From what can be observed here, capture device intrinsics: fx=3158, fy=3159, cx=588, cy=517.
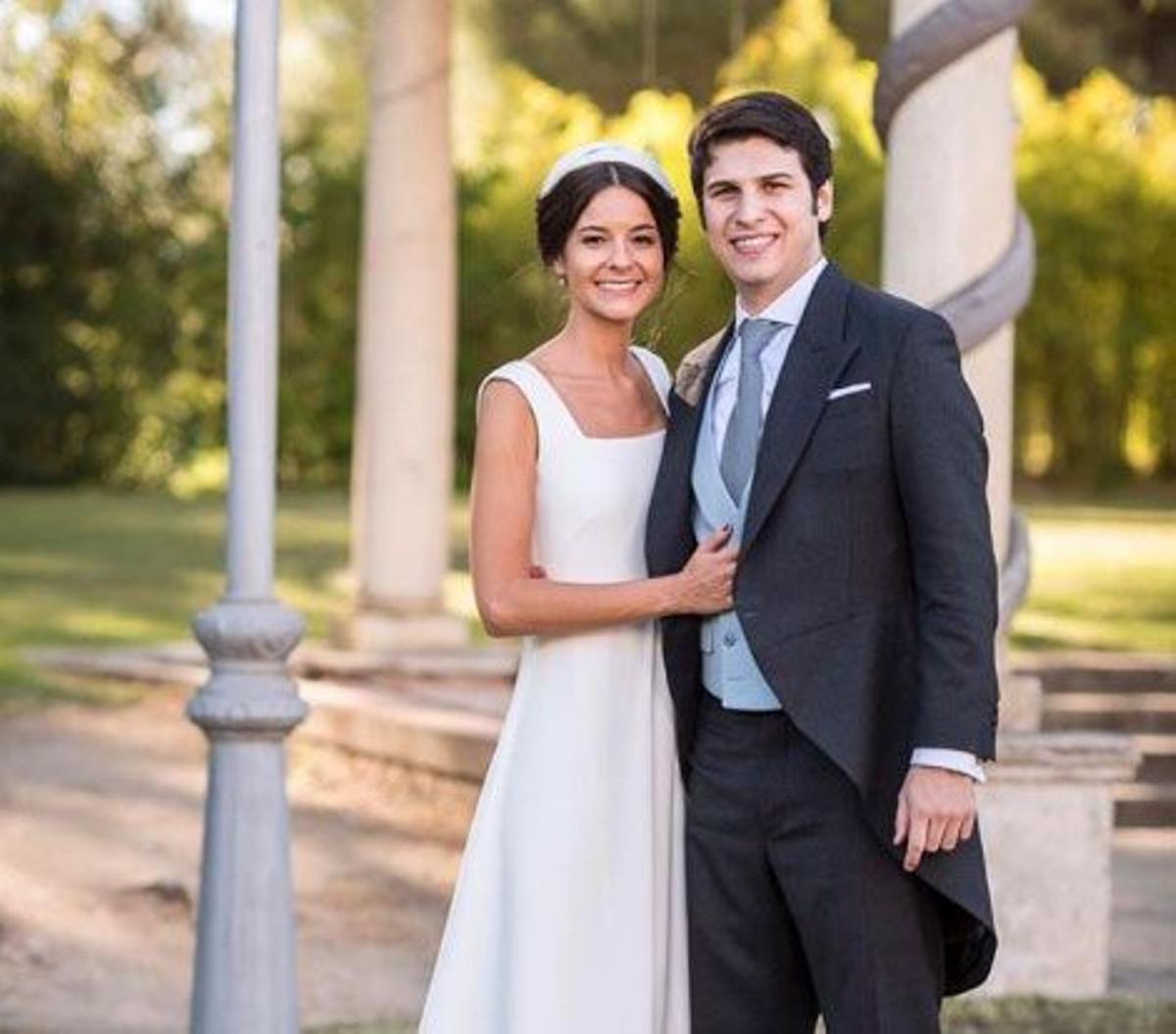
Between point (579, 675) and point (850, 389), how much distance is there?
59 cm

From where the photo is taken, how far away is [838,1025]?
4.05 meters

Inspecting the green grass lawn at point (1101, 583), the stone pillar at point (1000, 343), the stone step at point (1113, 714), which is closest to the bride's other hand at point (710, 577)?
the stone pillar at point (1000, 343)

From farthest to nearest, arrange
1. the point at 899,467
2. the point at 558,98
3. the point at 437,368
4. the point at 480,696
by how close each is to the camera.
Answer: the point at 558,98 → the point at 437,368 → the point at 480,696 → the point at 899,467

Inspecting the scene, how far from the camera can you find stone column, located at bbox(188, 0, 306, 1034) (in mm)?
5734

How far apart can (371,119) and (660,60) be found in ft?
64.2

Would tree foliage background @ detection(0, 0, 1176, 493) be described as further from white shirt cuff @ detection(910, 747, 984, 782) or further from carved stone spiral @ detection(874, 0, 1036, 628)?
white shirt cuff @ detection(910, 747, 984, 782)

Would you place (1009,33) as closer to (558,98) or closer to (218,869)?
(218,869)

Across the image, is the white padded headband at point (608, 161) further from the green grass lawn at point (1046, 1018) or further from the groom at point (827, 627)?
the green grass lawn at point (1046, 1018)

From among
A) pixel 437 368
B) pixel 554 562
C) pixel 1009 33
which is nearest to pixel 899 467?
pixel 554 562

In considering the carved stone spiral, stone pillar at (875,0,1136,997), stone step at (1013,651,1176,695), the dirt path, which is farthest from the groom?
stone step at (1013,651,1176,695)

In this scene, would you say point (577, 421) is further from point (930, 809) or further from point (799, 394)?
point (930, 809)

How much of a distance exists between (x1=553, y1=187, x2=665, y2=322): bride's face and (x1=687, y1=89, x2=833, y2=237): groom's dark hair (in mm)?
167

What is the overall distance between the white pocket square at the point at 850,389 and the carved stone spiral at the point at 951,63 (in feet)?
8.41

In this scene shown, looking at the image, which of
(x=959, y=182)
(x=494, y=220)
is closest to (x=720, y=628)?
(x=959, y=182)
